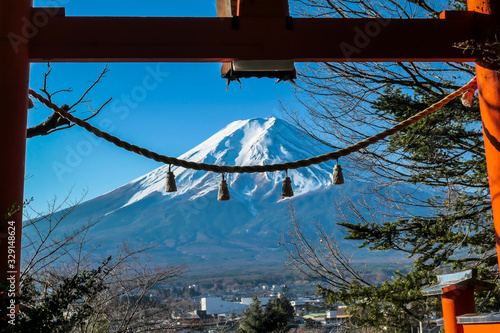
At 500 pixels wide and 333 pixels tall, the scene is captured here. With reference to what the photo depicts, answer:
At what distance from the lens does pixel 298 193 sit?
80062 mm

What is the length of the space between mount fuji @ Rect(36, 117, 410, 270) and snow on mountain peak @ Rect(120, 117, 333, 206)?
17 cm

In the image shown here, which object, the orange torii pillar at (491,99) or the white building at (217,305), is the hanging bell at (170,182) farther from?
the white building at (217,305)

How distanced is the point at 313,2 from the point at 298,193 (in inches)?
2950

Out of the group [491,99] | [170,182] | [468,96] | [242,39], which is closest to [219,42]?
[242,39]

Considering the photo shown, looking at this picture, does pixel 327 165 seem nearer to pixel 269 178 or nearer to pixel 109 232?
pixel 269 178

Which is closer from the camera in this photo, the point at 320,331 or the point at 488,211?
the point at 488,211

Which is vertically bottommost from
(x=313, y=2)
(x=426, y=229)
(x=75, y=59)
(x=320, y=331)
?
(x=320, y=331)

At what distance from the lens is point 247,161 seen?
84.6m

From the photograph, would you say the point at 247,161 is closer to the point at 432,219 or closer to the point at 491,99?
the point at 432,219

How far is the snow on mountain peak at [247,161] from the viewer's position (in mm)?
75250

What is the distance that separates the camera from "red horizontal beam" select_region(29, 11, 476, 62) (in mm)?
2604

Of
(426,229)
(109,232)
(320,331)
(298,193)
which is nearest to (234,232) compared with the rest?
(298,193)

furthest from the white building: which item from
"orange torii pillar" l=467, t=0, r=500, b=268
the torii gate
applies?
the torii gate

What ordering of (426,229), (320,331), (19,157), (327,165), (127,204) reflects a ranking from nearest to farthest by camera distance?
(19,157) → (426,229) → (320,331) → (327,165) → (127,204)
